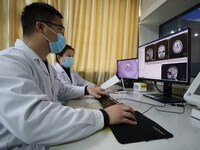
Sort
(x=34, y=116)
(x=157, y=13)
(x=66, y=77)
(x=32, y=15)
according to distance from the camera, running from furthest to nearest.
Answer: (x=66, y=77)
(x=157, y=13)
(x=32, y=15)
(x=34, y=116)

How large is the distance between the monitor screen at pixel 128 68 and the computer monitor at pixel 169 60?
0.35 meters

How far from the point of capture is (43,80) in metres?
0.81

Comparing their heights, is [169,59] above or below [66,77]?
above

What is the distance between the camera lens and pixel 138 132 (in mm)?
536

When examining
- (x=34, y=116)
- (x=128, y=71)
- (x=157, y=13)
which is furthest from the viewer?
(x=128, y=71)

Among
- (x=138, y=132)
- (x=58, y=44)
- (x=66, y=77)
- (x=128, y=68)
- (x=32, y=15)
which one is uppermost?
(x=32, y=15)

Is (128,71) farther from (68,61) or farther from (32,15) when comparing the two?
(32,15)

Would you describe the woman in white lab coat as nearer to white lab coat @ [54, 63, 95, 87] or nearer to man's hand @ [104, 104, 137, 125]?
white lab coat @ [54, 63, 95, 87]

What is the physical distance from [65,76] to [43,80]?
1.02 meters

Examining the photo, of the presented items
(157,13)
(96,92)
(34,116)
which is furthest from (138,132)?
(157,13)

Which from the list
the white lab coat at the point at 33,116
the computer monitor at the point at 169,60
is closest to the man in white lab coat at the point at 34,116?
the white lab coat at the point at 33,116

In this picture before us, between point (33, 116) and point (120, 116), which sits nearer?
point (33, 116)

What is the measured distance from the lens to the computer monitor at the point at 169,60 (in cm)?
94

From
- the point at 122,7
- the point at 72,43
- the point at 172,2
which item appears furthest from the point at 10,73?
the point at 122,7
